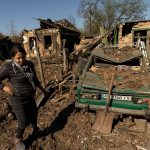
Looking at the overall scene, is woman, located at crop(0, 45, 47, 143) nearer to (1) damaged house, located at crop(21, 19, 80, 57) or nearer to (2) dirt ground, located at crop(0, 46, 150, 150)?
(2) dirt ground, located at crop(0, 46, 150, 150)

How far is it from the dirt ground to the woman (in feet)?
2.45

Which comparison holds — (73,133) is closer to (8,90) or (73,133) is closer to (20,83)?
(20,83)

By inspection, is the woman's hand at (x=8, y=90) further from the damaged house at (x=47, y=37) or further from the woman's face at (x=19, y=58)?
the damaged house at (x=47, y=37)

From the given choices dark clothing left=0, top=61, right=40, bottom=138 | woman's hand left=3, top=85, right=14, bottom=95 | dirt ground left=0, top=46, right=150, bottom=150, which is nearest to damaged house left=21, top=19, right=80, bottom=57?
dirt ground left=0, top=46, right=150, bottom=150

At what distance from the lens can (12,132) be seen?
5.68m

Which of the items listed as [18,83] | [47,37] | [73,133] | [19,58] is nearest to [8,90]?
[18,83]

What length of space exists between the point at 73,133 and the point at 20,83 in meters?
1.95

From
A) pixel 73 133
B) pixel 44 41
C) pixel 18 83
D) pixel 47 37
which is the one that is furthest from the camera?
pixel 47 37

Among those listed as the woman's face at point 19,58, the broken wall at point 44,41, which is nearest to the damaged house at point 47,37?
the broken wall at point 44,41

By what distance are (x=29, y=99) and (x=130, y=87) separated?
242 centimetres

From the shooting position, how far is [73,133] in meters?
5.54

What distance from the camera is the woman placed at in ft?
13.8

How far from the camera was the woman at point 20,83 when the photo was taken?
4207 mm

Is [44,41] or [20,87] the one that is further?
[44,41]
